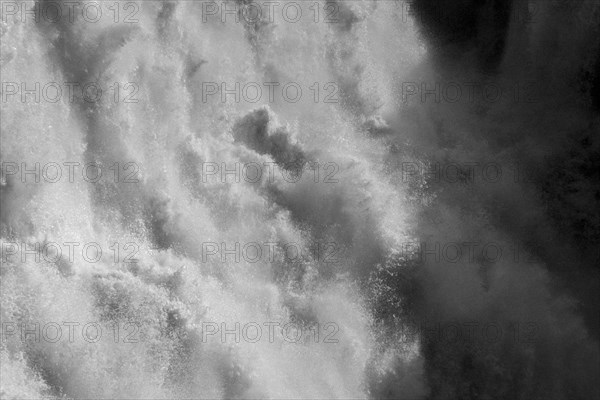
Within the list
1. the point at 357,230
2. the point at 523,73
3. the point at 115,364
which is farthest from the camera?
the point at 523,73

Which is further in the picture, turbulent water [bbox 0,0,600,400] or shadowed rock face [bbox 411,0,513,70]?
shadowed rock face [bbox 411,0,513,70]

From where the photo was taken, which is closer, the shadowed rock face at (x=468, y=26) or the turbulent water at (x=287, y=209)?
the turbulent water at (x=287, y=209)

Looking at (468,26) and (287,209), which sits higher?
(468,26)

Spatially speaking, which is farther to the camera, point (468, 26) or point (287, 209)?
point (468, 26)

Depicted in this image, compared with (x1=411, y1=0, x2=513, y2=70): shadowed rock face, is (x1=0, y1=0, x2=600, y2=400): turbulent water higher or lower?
lower

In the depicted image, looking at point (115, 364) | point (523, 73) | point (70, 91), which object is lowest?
point (115, 364)

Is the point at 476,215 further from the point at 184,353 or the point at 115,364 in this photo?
the point at 115,364

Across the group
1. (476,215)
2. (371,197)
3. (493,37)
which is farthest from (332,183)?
(493,37)

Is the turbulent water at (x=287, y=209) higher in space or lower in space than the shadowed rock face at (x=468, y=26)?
lower
